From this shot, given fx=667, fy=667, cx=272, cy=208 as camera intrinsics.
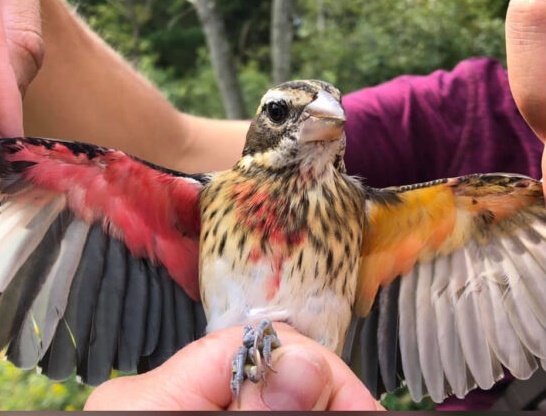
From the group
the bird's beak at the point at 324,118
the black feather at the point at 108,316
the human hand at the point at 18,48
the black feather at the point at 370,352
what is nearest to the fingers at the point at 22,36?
the human hand at the point at 18,48

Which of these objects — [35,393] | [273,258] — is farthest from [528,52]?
[35,393]

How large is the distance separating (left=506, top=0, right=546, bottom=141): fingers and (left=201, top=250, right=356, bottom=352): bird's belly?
0.89 ft

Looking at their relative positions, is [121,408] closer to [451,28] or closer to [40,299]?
[40,299]

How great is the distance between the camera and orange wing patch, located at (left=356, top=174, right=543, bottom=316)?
2.35ft

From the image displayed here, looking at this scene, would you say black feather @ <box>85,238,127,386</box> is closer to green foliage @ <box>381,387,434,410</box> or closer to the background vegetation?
the background vegetation

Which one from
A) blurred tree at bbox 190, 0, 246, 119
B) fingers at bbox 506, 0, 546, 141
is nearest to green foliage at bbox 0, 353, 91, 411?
blurred tree at bbox 190, 0, 246, 119

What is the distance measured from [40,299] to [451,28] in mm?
1692

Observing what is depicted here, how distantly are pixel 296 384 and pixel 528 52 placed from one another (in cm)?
39

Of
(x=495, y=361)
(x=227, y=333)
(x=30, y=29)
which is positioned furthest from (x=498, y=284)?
(x=30, y=29)

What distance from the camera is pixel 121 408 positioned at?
56cm

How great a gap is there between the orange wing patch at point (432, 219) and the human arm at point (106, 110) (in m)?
0.61

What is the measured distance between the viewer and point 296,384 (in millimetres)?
552

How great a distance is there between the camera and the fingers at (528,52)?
65 centimetres

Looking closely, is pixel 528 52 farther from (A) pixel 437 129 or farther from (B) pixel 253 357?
(A) pixel 437 129
